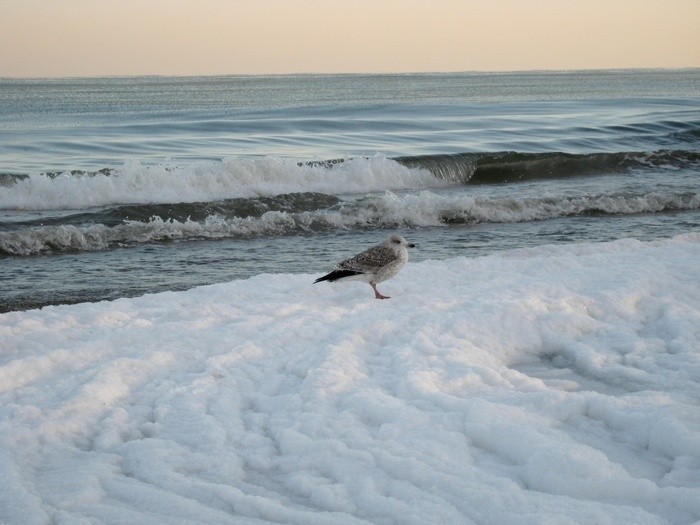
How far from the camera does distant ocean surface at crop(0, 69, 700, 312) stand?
13031 mm

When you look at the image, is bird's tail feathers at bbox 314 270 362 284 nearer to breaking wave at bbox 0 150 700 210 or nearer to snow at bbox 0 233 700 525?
snow at bbox 0 233 700 525

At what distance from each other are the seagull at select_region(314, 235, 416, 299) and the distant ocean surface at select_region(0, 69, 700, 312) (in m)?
3.04

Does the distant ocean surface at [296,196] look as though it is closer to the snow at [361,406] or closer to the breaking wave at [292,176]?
the breaking wave at [292,176]

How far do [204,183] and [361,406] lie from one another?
14.5 meters

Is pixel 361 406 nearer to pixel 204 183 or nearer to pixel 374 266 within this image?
pixel 374 266

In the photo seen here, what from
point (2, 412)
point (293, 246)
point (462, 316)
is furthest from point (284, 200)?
point (2, 412)

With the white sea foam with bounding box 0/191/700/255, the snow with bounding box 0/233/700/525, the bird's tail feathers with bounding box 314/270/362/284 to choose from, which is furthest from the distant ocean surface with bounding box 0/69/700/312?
the snow with bounding box 0/233/700/525

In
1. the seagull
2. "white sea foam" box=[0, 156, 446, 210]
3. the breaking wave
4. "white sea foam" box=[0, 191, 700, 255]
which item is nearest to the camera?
the seagull

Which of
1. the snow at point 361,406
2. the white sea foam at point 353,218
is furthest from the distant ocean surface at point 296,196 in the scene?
the snow at point 361,406

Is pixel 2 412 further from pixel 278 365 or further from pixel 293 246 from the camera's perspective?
pixel 293 246

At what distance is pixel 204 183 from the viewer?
19.2 m

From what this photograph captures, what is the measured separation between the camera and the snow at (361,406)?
430cm

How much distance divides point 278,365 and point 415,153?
A: 64.3 ft

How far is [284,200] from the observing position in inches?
704
